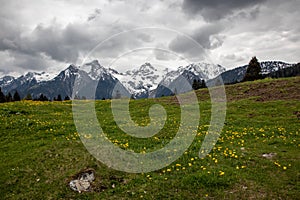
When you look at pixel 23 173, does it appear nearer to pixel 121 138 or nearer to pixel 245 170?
pixel 121 138

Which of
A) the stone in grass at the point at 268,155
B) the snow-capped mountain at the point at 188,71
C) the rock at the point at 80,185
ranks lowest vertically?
the stone in grass at the point at 268,155

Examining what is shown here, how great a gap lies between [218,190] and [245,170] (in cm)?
227

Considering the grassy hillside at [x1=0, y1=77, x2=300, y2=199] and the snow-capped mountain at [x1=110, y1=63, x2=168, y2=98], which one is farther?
the snow-capped mountain at [x1=110, y1=63, x2=168, y2=98]

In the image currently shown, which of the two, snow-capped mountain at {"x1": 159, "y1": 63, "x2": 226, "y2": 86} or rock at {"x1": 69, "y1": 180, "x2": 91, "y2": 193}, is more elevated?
snow-capped mountain at {"x1": 159, "y1": 63, "x2": 226, "y2": 86}

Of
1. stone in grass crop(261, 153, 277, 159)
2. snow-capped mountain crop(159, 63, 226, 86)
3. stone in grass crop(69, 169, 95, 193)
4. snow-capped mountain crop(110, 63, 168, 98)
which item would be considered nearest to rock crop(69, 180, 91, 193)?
stone in grass crop(69, 169, 95, 193)

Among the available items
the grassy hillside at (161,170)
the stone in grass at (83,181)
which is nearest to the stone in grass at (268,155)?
the grassy hillside at (161,170)

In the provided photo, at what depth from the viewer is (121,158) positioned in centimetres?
1362

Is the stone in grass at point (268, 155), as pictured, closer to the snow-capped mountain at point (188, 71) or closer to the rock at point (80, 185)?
the snow-capped mountain at point (188, 71)

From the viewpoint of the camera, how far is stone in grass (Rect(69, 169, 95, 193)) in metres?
11.3

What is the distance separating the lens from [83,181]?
11.6 m

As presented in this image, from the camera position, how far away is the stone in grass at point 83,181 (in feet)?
36.9

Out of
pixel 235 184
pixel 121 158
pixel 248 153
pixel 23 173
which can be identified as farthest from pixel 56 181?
pixel 248 153

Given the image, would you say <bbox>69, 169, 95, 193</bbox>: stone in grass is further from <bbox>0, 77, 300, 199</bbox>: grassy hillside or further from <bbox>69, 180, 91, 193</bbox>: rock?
<bbox>0, 77, 300, 199</bbox>: grassy hillside

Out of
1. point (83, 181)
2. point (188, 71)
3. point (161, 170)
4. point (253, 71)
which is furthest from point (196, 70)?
point (253, 71)
